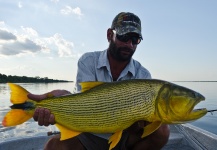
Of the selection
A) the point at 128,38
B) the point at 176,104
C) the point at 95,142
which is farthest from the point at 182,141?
the point at 176,104

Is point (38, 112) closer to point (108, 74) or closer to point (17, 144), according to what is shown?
point (108, 74)

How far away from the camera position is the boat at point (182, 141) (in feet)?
18.3

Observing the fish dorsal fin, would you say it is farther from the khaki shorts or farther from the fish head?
the khaki shorts

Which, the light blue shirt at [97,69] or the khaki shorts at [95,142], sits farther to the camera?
the light blue shirt at [97,69]

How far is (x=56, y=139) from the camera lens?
4047 millimetres

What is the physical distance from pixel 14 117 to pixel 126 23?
2231 mm

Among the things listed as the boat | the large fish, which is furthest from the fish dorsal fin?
the boat

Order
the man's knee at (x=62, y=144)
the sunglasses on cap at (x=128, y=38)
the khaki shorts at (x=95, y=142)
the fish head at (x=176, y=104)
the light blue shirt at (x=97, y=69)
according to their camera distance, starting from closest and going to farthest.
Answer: the fish head at (x=176, y=104) → the man's knee at (x=62, y=144) → the khaki shorts at (x=95, y=142) → the sunglasses on cap at (x=128, y=38) → the light blue shirt at (x=97, y=69)

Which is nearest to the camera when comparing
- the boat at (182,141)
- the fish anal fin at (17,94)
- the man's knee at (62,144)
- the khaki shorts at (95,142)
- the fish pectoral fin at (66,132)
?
the fish anal fin at (17,94)

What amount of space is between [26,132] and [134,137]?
380cm

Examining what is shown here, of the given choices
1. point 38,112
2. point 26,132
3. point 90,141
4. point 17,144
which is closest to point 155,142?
point 90,141

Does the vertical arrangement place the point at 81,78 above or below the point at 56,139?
above

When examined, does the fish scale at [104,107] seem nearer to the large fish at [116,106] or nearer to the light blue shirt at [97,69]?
the large fish at [116,106]

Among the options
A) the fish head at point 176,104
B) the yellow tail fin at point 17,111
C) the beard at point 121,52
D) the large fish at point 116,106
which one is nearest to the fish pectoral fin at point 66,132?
the large fish at point 116,106
